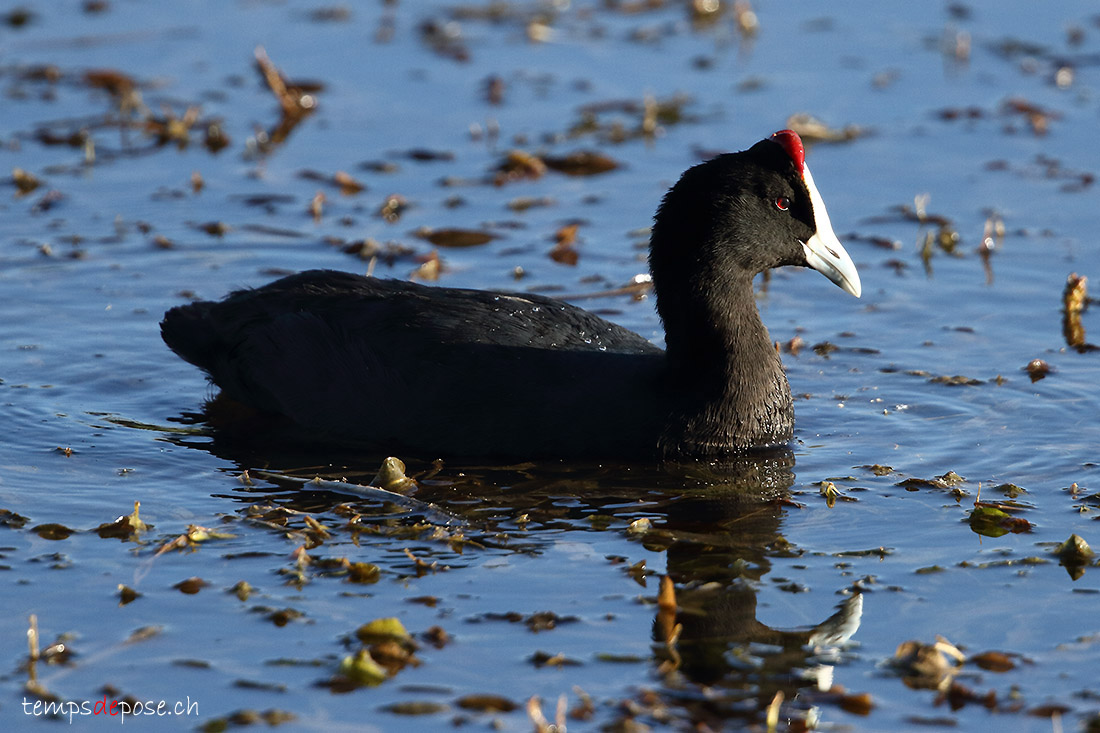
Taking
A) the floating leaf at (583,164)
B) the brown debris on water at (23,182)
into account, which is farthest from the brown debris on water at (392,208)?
the brown debris on water at (23,182)

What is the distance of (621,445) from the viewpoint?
6.29m

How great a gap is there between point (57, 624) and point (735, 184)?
313 centimetres

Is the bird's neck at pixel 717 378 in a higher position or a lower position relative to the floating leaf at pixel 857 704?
higher

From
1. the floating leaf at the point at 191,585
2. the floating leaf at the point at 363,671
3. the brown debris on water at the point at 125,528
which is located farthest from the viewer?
the brown debris on water at the point at 125,528

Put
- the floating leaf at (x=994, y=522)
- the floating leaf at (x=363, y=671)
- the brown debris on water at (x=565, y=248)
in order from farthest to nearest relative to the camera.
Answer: the brown debris on water at (x=565, y=248) < the floating leaf at (x=994, y=522) < the floating leaf at (x=363, y=671)

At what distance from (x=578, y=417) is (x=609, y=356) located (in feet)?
A: 1.07

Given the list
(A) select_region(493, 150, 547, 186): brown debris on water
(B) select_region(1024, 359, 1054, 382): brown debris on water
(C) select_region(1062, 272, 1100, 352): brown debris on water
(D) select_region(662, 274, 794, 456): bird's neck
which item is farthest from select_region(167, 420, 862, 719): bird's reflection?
(A) select_region(493, 150, 547, 186): brown debris on water

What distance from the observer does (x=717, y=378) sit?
6.35 m

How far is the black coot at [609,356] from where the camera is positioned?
630cm

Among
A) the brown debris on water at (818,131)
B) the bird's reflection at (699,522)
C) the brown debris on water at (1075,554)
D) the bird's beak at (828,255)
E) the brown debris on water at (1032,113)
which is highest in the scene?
the brown debris on water at (1032,113)

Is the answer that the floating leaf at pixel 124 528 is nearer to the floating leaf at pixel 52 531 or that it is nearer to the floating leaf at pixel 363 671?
the floating leaf at pixel 52 531

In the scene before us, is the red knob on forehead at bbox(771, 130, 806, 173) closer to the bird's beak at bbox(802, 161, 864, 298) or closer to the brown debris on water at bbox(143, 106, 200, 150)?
the bird's beak at bbox(802, 161, 864, 298)

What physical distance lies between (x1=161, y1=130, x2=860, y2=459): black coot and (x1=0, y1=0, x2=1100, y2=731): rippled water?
169mm

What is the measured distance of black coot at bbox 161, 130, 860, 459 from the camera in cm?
630
